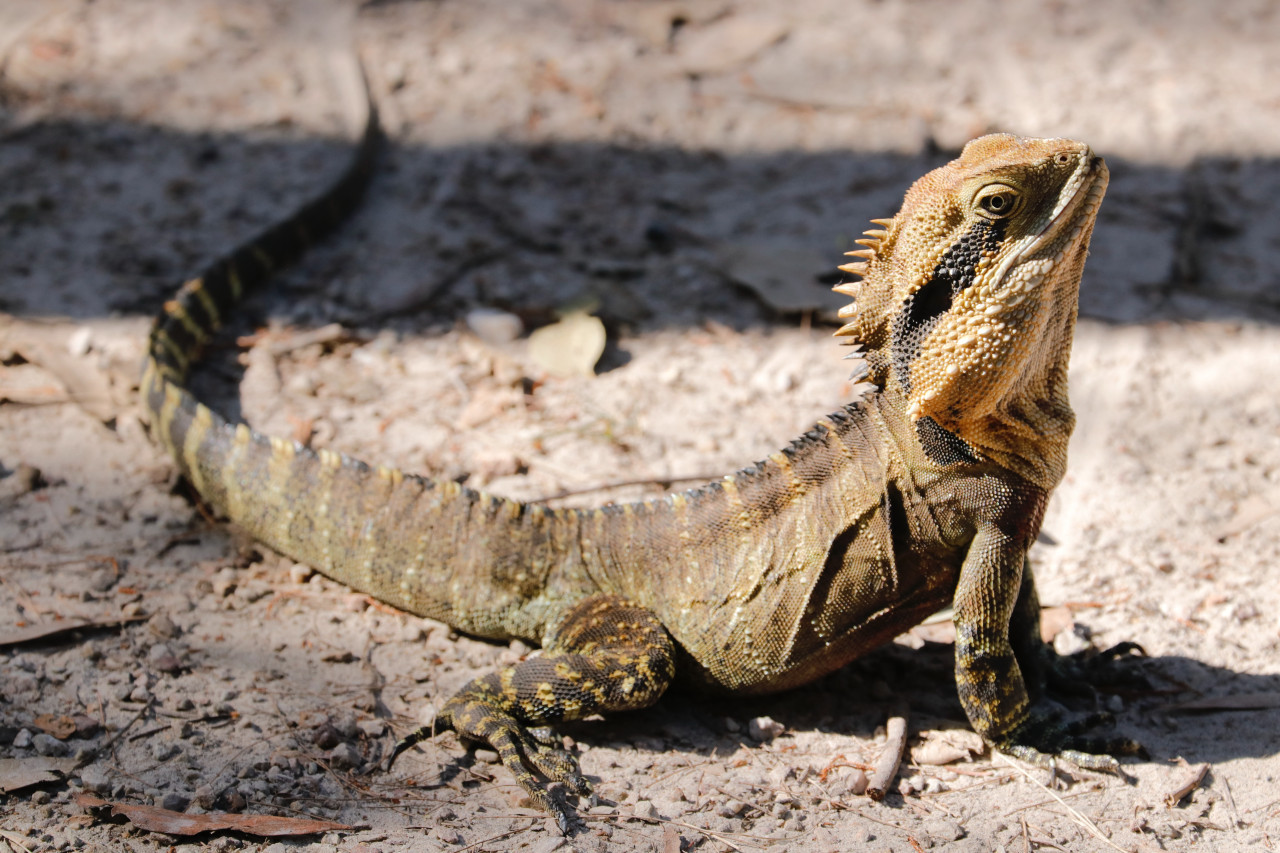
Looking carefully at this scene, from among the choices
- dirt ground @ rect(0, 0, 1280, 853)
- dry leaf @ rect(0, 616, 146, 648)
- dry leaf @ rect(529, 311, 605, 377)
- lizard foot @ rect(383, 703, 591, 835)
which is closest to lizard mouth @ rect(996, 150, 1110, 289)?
dirt ground @ rect(0, 0, 1280, 853)

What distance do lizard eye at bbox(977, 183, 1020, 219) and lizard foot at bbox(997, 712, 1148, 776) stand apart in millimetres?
1694

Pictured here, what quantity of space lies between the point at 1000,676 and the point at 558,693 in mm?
1465

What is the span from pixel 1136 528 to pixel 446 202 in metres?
4.56

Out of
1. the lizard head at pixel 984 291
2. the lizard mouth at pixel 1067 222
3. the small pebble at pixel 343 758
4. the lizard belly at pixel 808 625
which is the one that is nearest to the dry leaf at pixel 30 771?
the small pebble at pixel 343 758

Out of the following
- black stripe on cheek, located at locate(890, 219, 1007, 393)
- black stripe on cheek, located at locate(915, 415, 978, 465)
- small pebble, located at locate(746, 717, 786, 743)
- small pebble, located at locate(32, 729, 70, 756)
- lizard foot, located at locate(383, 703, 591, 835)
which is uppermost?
black stripe on cheek, located at locate(890, 219, 1007, 393)

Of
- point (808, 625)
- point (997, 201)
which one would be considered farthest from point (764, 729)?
point (997, 201)

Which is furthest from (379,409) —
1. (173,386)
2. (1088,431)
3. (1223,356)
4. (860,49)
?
(860,49)

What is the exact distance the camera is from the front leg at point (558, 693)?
139 inches

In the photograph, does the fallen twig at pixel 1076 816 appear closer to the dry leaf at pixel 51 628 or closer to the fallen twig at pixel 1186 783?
the fallen twig at pixel 1186 783

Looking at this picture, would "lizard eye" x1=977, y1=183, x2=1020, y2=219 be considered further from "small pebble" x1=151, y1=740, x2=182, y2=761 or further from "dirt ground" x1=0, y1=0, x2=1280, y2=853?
"small pebble" x1=151, y1=740, x2=182, y2=761

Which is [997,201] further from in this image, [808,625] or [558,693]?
[558,693]

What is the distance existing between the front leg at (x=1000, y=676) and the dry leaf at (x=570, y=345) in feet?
8.76

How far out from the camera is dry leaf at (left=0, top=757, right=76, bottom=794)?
3.12 meters

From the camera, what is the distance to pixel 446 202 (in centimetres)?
696
